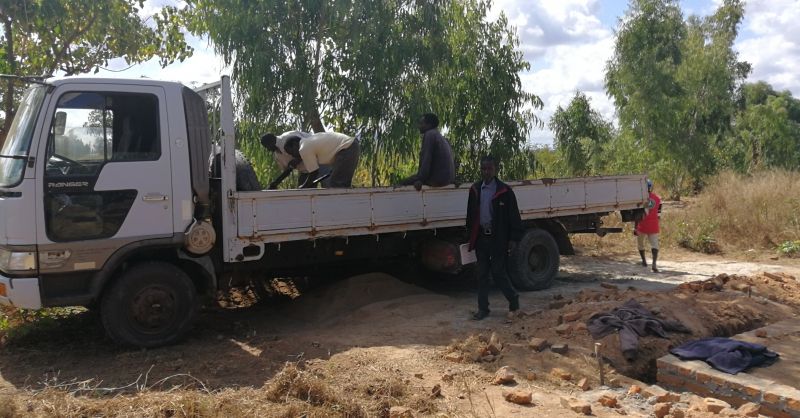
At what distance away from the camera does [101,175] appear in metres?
5.33

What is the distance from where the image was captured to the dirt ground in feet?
13.8

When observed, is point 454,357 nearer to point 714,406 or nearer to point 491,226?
point 491,226

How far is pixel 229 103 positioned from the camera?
236 inches

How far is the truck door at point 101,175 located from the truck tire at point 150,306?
0.29 m

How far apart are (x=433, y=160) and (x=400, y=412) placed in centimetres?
416

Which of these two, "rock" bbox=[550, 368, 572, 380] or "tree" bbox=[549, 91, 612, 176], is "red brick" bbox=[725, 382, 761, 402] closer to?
"rock" bbox=[550, 368, 572, 380]

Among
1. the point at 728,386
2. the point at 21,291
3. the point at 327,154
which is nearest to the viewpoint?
the point at 728,386

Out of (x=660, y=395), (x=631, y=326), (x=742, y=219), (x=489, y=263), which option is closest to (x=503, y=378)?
(x=660, y=395)

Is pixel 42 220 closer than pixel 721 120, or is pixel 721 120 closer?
pixel 42 220

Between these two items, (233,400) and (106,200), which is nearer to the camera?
(233,400)

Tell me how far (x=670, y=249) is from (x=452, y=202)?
25.5ft

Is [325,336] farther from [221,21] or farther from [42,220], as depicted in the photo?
[221,21]

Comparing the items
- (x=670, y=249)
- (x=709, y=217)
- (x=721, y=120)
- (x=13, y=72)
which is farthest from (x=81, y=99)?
(x=721, y=120)

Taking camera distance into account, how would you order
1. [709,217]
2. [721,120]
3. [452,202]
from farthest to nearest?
[721,120] → [709,217] → [452,202]
